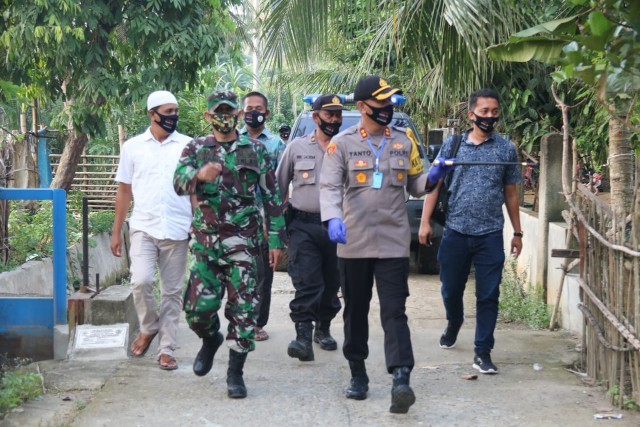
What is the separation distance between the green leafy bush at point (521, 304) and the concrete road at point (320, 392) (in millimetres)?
564

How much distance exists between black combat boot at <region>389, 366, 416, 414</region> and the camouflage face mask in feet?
5.94

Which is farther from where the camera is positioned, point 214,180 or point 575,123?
point 575,123

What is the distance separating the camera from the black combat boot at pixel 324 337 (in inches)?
277

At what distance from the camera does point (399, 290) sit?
17.8 ft

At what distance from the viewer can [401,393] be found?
5164 mm

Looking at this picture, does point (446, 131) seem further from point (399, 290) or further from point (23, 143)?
point (399, 290)

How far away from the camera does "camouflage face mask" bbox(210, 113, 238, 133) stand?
5668mm

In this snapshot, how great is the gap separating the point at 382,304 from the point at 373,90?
1291 millimetres

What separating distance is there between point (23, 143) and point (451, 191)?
776cm

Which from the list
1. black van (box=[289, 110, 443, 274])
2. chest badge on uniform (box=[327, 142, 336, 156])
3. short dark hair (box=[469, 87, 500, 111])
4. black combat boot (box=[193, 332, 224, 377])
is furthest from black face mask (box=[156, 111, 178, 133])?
black van (box=[289, 110, 443, 274])

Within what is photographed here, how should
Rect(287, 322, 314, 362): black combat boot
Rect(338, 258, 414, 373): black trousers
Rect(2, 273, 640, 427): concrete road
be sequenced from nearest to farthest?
Rect(2, 273, 640, 427): concrete road
Rect(338, 258, 414, 373): black trousers
Rect(287, 322, 314, 362): black combat boot

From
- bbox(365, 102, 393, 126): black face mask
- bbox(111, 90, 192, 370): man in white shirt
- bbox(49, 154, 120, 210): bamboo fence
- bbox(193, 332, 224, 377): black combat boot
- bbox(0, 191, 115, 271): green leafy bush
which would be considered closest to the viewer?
bbox(365, 102, 393, 126): black face mask

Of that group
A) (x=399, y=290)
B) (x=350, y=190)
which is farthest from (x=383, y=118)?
(x=399, y=290)

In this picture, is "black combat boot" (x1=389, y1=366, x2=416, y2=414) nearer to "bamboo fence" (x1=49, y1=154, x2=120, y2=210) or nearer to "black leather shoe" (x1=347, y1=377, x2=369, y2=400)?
"black leather shoe" (x1=347, y1=377, x2=369, y2=400)
